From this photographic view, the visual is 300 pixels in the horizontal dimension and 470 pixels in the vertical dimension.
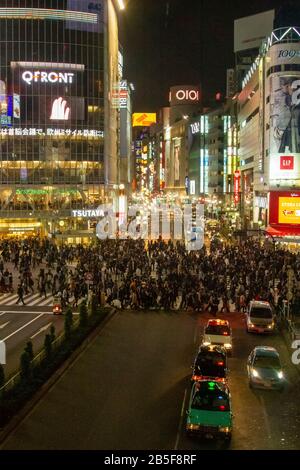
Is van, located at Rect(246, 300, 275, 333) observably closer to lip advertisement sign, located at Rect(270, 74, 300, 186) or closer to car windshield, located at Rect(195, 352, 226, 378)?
car windshield, located at Rect(195, 352, 226, 378)

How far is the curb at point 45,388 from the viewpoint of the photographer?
12.4 metres

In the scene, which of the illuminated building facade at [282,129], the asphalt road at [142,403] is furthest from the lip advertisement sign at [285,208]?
the asphalt road at [142,403]

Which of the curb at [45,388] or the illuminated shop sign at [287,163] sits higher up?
the illuminated shop sign at [287,163]

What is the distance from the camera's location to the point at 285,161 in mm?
56688

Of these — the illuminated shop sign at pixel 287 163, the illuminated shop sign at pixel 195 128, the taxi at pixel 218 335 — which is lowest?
the taxi at pixel 218 335

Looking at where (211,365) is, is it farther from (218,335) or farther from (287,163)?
(287,163)

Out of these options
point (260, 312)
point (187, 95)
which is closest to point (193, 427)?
point (260, 312)

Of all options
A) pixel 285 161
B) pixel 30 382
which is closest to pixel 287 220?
pixel 285 161

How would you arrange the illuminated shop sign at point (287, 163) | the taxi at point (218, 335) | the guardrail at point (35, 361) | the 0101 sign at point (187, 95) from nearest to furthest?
the guardrail at point (35, 361) < the taxi at point (218, 335) < the illuminated shop sign at point (287, 163) < the 0101 sign at point (187, 95)

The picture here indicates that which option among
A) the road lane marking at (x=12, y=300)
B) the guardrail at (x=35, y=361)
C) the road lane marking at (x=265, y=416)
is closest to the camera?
the road lane marking at (x=265, y=416)

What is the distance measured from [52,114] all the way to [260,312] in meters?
46.2

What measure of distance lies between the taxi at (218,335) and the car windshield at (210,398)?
5271 millimetres

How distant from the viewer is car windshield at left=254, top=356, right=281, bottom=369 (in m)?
15.8

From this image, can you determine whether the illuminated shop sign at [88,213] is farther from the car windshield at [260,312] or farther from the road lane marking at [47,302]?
the car windshield at [260,312]
